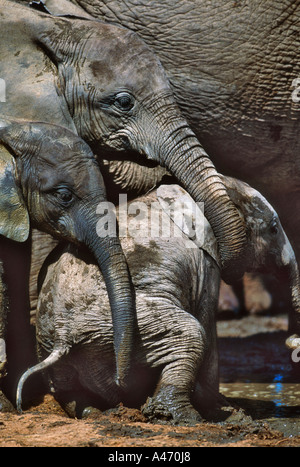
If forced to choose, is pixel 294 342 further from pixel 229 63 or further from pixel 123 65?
pixel 123 65

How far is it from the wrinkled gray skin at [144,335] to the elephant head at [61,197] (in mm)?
106

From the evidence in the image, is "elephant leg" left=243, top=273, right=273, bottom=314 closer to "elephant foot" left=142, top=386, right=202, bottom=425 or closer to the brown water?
the brown water

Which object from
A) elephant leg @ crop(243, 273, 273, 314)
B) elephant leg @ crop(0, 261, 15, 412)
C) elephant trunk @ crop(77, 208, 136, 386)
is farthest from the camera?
elephant leg @ crop(243, 273, 273, 314)

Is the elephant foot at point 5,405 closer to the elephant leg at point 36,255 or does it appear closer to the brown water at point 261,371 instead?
the elephant leg at point 36,255

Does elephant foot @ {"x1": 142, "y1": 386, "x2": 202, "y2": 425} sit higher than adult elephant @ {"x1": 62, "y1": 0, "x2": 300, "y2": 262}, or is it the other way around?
adult elephant @ {"x1": 62, "y1": 0, "x2": 300, "y2": 262}

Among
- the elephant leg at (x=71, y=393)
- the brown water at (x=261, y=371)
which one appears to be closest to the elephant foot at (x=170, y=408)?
the elephant leg at (x=71, y=393)

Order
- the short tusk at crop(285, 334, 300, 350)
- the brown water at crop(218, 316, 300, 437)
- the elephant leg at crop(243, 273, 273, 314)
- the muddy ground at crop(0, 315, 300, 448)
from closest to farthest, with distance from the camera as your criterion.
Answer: the muddy ground at crop(0, 315, 300, 448), the brown water at crop(218, 316, 300, 437), the short tusk at crop(285, 334, 300, 350), the elephant leg at crop(243, 273, 273, 314)

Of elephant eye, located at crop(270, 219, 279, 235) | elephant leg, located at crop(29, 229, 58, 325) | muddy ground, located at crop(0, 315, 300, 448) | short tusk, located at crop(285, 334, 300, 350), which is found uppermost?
elephant eye, located at crop(270, 219, 279, 235)

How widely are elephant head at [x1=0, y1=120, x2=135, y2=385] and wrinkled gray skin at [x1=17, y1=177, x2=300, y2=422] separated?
4.2 inches

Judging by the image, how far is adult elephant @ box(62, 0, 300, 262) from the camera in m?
3.93

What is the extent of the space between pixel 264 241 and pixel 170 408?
3.28 ft

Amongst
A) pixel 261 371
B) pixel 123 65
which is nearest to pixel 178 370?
pixel 123 65

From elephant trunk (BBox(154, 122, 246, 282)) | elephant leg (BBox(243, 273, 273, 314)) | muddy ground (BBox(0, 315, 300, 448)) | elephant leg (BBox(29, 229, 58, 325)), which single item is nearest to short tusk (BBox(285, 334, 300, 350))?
muddy ground (BBox(0, 315, 300, 448))
